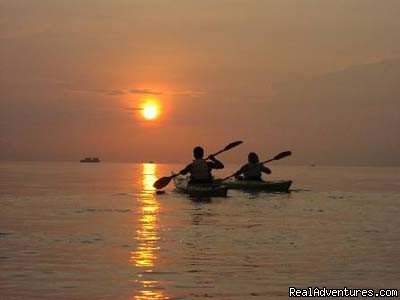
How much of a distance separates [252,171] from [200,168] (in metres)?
5.82

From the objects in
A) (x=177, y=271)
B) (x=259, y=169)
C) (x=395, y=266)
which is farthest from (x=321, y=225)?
(x=259, y=169)

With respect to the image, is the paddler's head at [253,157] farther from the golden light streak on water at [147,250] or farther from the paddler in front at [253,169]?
the golden light streak on water at [147,250]

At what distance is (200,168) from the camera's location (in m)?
30.4

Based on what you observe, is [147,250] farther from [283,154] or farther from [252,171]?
[283,154]

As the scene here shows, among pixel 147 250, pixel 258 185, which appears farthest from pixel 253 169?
pixel 147 250

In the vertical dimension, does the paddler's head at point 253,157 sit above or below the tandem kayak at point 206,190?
above

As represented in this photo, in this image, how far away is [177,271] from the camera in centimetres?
1314

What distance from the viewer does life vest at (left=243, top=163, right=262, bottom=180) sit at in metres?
35.4

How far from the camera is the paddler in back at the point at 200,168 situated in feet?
98.1

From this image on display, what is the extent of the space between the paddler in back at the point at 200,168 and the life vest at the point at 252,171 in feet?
14.6

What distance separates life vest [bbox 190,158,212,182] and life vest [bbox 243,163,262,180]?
486 centimetres

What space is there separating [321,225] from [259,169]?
13.1m

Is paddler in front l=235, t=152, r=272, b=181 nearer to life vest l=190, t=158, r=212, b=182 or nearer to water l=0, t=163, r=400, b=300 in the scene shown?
life vest l=190, t=158, r=212, b=182

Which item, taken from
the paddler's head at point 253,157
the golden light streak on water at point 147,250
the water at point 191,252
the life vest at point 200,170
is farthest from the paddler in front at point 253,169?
the golden light streak on water at point 147,250
